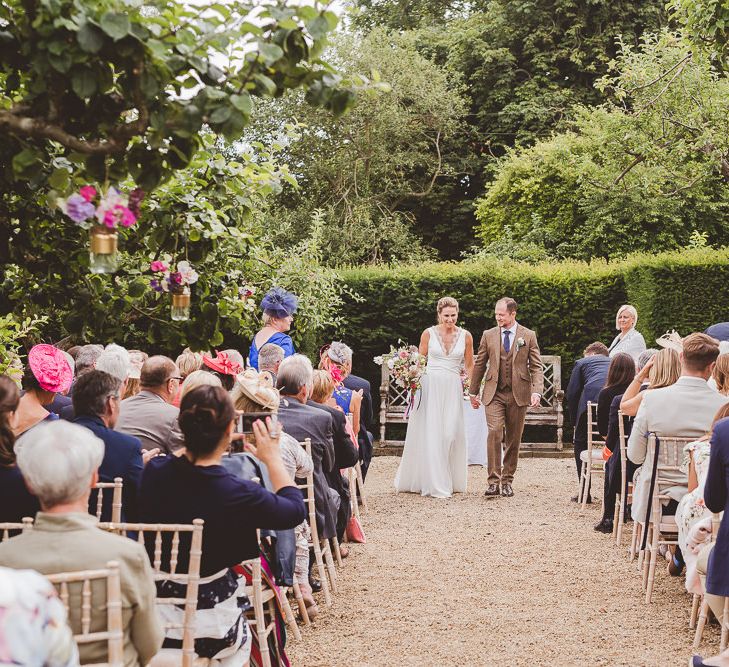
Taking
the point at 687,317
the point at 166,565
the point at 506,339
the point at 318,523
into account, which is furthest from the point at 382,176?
the point at 166,565

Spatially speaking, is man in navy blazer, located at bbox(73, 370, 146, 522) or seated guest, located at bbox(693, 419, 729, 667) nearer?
man in navy blazer, located at bbox(73, 370, 146, 522)

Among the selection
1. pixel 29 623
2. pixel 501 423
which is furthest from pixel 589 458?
pixel 29 623

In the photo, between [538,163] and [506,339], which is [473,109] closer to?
[538,163]

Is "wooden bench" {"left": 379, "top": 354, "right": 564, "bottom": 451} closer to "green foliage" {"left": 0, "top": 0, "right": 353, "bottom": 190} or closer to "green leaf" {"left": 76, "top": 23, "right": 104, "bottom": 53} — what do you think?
"green foliage" {"left": 0, "top": 0, "right": 353, "bottom": 190}

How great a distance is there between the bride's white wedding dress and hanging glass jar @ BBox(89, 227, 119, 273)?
728 centimetres

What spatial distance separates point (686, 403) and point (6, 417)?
4.44 meters

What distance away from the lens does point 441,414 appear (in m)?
10.5

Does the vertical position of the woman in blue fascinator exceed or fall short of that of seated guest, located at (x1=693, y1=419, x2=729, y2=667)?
it exceeds it

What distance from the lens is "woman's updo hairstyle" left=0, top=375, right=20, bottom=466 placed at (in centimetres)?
356

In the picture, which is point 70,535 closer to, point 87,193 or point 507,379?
point 87,193

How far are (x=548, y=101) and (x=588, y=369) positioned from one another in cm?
1592

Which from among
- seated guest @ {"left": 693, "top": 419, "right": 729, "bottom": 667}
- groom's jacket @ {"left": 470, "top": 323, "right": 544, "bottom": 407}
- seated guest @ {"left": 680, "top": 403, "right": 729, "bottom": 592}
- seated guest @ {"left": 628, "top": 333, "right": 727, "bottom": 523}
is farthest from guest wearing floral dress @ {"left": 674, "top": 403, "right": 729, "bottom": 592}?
groom's jacket @ {"left": 470, "top": 323, "right": 544, "bottom": 407}

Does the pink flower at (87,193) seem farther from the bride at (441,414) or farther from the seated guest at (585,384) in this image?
the bride at (441,414)

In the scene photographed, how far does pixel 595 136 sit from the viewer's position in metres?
20.7
